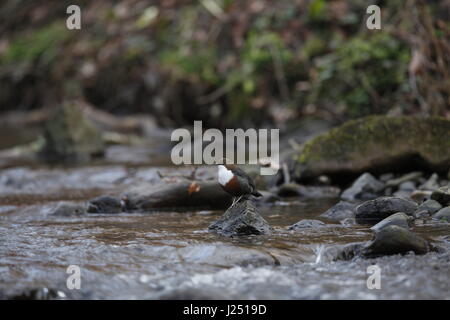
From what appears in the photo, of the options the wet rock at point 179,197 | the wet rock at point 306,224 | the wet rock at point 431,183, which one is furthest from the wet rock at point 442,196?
the wet rock at point 179,197

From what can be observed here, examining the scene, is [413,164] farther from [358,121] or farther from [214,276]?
[214,276]

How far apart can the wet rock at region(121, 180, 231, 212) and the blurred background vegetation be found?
312cm

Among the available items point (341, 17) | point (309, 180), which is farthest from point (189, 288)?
point (341, 17)

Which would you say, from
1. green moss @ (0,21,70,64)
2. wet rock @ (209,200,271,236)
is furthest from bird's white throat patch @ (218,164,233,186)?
green moss @ (0,21,70,64)

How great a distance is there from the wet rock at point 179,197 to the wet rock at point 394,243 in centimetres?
213

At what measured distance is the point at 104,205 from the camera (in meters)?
5.25

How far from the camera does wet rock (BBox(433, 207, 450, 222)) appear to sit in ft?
14.0

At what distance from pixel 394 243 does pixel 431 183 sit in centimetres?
240

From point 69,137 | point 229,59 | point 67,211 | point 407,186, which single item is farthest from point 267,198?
point 229,59

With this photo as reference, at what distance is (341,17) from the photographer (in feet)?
35.0

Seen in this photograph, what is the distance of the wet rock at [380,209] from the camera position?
4.39 m

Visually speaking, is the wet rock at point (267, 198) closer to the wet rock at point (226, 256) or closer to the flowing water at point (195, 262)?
the flowing water at point (195, 262)

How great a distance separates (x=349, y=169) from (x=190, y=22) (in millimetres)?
8413

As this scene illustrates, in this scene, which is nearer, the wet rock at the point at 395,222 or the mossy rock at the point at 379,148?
the wet rock at the point at 395,222
